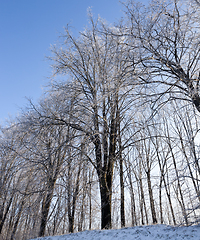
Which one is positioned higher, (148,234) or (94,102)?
(94,102)

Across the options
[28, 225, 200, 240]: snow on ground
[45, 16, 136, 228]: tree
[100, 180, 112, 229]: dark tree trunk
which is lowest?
[28, 225, 200, 240]: snow on ground

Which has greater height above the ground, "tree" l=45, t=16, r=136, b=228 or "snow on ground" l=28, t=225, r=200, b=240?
"tree" l=45, t=16, r=136, b=228

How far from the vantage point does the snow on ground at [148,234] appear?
4.25 m

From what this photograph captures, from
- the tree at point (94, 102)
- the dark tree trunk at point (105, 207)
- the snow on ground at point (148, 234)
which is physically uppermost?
the tree at point (94, 102)

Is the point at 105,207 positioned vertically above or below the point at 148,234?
above

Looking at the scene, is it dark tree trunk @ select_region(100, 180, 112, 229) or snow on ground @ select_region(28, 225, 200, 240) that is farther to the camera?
dark tree trunk @ select_region(100, 180, 112, 229)

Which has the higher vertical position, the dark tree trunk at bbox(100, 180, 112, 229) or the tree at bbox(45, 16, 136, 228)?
the tree at bbox(45, 16, 136, 228)

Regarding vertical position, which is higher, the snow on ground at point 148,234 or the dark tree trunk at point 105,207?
the dark tree trunk at point 105,207

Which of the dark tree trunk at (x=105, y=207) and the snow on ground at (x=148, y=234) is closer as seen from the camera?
the snow on ground at (x=148, y=234)

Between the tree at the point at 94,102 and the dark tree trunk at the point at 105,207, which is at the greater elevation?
the tree at the point at 94,102

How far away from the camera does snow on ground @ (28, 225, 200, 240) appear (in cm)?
425

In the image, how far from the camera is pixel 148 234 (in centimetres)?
481

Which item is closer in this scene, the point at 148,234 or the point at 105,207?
the point at 148,234

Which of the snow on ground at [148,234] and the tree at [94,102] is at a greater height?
the tree at [94,102]
